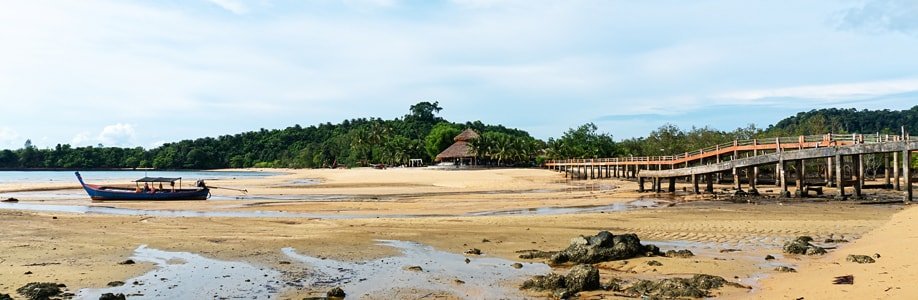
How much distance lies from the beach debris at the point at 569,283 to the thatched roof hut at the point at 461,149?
9056 centimetres

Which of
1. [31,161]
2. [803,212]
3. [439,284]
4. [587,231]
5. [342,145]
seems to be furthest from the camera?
[31,161]

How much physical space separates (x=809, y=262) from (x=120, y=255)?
14105mm

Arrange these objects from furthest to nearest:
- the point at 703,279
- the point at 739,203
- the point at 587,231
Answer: the point at 739,203 → the point at 587,231 → the point at 703,279

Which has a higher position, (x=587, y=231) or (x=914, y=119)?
(x=914, y=119)

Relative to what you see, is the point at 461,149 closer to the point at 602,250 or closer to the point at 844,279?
the point at 602,250

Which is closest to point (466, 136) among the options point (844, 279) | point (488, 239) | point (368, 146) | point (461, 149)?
point (461, 149)

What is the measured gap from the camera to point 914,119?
543 ft

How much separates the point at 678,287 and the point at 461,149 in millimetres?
95894

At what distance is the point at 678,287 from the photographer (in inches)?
366

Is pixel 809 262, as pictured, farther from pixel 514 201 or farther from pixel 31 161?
pixel 31 161

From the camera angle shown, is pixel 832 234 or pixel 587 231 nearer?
pixel 832 234

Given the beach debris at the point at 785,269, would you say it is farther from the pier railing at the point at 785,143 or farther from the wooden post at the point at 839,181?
the pier railing at the point at 785,143

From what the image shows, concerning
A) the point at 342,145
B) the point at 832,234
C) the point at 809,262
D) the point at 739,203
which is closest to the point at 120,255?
the point at 809,262

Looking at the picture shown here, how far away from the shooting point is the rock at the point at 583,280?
9484mm
